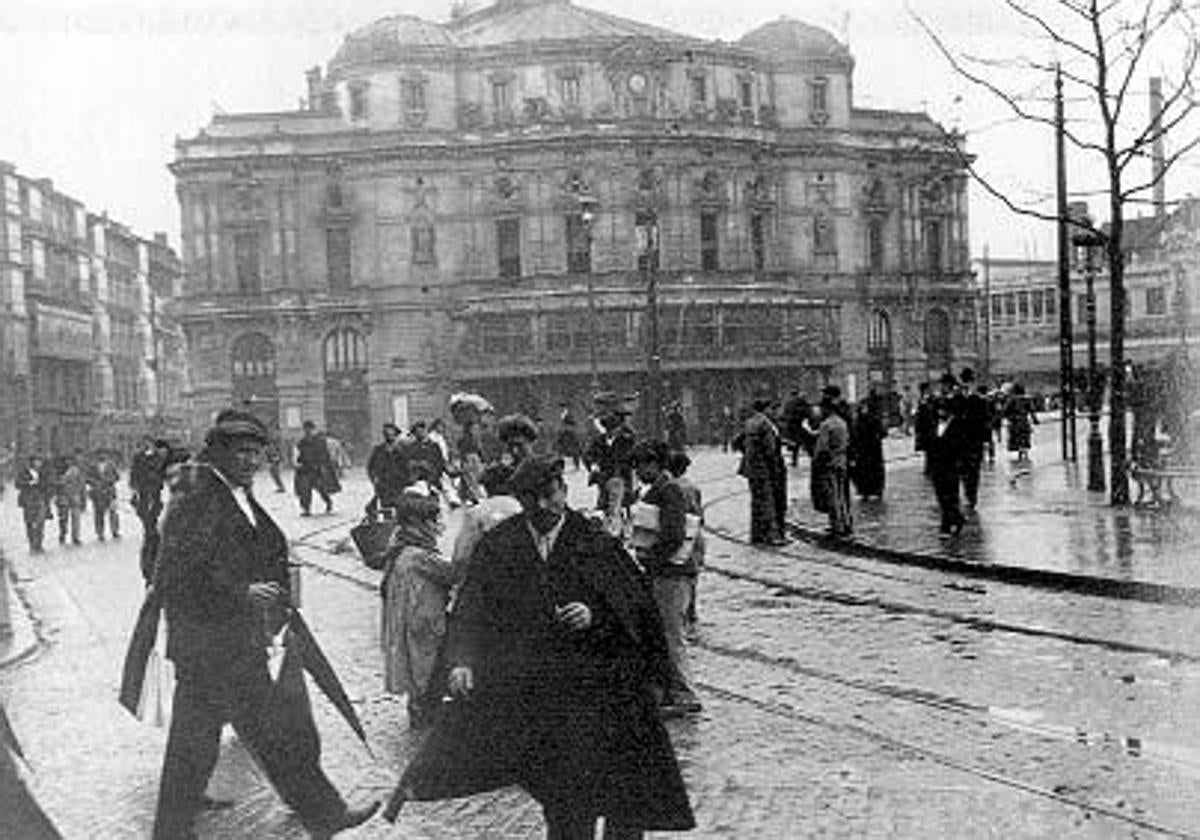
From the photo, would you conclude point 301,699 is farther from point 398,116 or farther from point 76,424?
point 398,116

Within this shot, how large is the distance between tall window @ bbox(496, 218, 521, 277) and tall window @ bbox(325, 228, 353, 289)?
5.88m

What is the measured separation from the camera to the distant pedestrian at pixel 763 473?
692 inches

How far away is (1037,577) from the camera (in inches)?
531

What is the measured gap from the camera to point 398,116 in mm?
59469

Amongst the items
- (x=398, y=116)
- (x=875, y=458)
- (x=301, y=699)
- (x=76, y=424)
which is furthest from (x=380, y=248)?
(x=301, y=699)

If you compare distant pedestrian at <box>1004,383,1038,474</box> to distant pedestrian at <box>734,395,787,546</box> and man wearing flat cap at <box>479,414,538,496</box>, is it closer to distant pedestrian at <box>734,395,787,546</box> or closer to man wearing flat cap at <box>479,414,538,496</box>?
distant pedestrian at <box>734,395,787,546</box>

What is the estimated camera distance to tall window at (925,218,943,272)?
220ft

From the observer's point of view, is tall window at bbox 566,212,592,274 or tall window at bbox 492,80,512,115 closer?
tall window at bbox 566,212,592,274

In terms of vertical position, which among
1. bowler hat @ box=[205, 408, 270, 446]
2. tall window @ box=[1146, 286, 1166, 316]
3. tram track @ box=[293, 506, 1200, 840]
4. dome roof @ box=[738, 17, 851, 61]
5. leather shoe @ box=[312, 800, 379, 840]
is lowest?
tram track @ box=[293, 506, 1200, 840]

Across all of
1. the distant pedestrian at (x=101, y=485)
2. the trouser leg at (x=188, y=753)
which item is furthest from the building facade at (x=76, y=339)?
the trouser leg at (x=188, y=753)

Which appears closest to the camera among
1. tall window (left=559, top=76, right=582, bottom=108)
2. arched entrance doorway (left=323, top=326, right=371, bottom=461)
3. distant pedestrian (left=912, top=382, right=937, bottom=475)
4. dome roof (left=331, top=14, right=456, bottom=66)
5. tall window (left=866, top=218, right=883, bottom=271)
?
distant pedestrian (left=912, top=382, right=937, bottom=475)

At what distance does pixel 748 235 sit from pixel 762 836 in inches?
2294

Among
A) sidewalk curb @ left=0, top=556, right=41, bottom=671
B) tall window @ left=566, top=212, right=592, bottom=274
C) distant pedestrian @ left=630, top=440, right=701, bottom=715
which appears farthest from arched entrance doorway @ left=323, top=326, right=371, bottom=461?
distant pedestrian @ left=630, top=440, right=701, bottom=715

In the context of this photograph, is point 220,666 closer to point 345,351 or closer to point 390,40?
point 390,40
